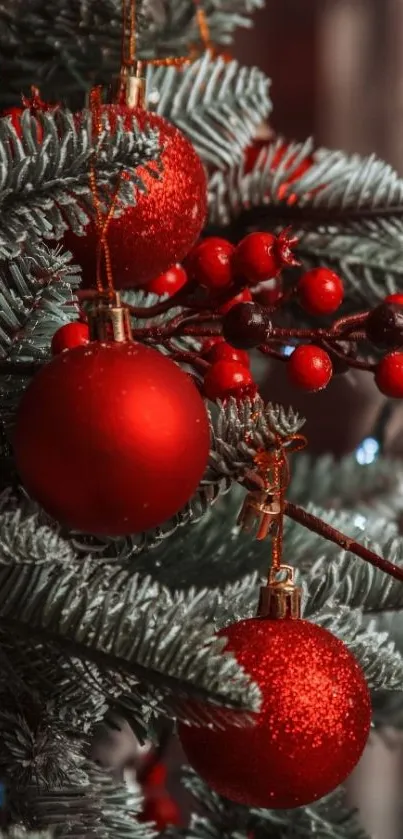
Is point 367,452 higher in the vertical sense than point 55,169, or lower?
lower


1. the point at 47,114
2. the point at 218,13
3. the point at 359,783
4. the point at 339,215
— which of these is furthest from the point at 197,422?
the point at 359,783

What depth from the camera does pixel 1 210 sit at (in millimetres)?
366

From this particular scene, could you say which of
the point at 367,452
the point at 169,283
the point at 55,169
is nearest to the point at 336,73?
the point at 367,452

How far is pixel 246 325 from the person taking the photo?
375 millimetres

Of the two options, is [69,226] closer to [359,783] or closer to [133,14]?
[133,14]

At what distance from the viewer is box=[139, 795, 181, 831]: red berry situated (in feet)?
2.04

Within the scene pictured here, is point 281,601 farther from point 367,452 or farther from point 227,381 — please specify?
point 367,452

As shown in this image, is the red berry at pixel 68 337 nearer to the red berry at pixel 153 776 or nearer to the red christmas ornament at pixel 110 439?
the red christmas ornament at pixel 110 439

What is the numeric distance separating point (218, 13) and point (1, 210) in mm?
306

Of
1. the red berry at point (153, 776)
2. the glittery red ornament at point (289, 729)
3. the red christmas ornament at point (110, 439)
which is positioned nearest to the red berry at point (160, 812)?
the red berry at point (153, 776)

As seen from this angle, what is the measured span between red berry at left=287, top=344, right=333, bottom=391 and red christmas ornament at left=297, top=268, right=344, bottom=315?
3cm

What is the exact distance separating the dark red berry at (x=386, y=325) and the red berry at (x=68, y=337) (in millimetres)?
117

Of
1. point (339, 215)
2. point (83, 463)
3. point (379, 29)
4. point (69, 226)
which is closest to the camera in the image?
point (83, 463)

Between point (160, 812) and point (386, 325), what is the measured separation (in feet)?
1.31
